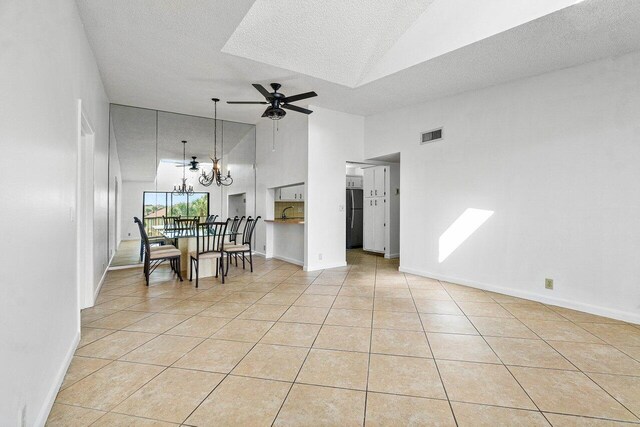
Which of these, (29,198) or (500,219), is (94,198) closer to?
(29,198)

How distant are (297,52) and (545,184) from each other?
11.0 feet

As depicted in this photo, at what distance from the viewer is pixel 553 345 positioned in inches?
95.5

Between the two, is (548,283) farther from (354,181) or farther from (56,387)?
(354,181)

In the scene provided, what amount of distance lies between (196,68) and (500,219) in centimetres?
438

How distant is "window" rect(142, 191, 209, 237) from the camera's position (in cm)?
573

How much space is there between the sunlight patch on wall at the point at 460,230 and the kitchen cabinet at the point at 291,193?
298 centimetres

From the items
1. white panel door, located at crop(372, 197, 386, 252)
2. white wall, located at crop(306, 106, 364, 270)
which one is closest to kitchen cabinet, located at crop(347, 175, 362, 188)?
white panel door, located at crop(372, 197, 386, 252)

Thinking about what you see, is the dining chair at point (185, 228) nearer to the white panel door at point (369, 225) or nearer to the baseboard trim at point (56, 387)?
the baseboard trim at point (56, 387)

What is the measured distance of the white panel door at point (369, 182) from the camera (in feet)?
22.6

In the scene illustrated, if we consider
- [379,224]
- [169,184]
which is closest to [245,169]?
[169,184]

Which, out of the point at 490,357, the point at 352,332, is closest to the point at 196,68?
the point at 352,332

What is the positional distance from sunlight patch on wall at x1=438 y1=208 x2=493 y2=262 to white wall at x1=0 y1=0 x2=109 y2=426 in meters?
4.41

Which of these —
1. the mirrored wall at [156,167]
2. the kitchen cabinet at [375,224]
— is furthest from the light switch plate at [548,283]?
the mirrored wall at [156,167]

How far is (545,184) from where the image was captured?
3.54 m
